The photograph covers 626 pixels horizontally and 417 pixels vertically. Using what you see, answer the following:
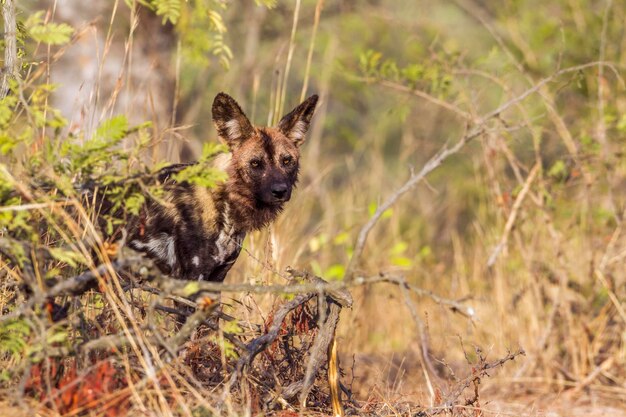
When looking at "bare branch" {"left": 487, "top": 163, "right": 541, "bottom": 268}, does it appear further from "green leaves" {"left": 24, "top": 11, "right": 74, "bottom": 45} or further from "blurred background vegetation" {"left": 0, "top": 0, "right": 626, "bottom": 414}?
"green leaves" {"left": 24, "top": 11, "right": 74, "bottom": 45}

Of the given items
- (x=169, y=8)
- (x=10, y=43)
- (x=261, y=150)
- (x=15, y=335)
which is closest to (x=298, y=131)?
(x=261, y=150)

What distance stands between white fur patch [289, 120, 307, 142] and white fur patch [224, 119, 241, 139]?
418 mm

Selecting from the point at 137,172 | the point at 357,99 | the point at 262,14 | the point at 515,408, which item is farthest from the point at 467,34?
the point at 137,172

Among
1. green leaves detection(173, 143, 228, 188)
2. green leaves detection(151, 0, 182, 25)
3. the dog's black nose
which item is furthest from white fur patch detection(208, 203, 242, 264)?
green leaves detection(173, 143, 228, 188)

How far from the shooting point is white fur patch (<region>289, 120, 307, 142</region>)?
231 inches

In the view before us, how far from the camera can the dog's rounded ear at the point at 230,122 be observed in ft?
18.0

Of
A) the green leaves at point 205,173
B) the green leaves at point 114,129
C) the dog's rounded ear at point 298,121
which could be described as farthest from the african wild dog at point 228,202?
the green leaves at point 114,129

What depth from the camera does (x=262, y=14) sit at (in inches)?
453

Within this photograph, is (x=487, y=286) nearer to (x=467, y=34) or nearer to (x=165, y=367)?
(x=165, y=367)

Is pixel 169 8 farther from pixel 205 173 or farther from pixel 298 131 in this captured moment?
pixel 298 131

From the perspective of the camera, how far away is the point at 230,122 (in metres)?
5.63

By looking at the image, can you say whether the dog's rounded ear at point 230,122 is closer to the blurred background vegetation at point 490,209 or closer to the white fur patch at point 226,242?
the blurred background vegetation at point 490,209

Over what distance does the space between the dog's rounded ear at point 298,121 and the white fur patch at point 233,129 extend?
334 mm

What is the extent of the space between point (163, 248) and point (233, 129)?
3.28 ft
